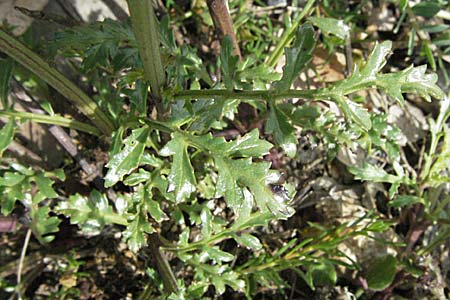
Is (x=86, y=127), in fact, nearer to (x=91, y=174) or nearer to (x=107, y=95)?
(x=107, y=95)

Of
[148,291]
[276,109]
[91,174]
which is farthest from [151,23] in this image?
[148,291]

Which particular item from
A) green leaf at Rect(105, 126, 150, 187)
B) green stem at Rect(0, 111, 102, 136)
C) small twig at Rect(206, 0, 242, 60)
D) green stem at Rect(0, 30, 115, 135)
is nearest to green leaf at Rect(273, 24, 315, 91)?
green leaf at Rect(105, 126, 150, 187)

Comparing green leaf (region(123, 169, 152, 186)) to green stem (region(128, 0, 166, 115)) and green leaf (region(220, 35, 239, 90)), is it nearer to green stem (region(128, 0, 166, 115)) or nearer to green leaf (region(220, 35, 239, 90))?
green stem (region(128, 0, 166, 115))

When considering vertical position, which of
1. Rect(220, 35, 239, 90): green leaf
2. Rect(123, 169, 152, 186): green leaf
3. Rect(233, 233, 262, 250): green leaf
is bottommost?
Rect(233, 233, 262, 250): green leaf

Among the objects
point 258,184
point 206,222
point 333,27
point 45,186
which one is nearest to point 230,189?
point 258,184

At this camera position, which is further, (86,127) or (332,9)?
(332,9)

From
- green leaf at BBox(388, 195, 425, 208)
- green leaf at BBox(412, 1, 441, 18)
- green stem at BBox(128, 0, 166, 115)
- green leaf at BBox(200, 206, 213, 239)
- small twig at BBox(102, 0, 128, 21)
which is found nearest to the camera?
green stem at BBox(128, 0, 166, 115)

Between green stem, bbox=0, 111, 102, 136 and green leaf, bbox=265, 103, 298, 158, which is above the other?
green leaf, bbox=265, 103, 298, 158
